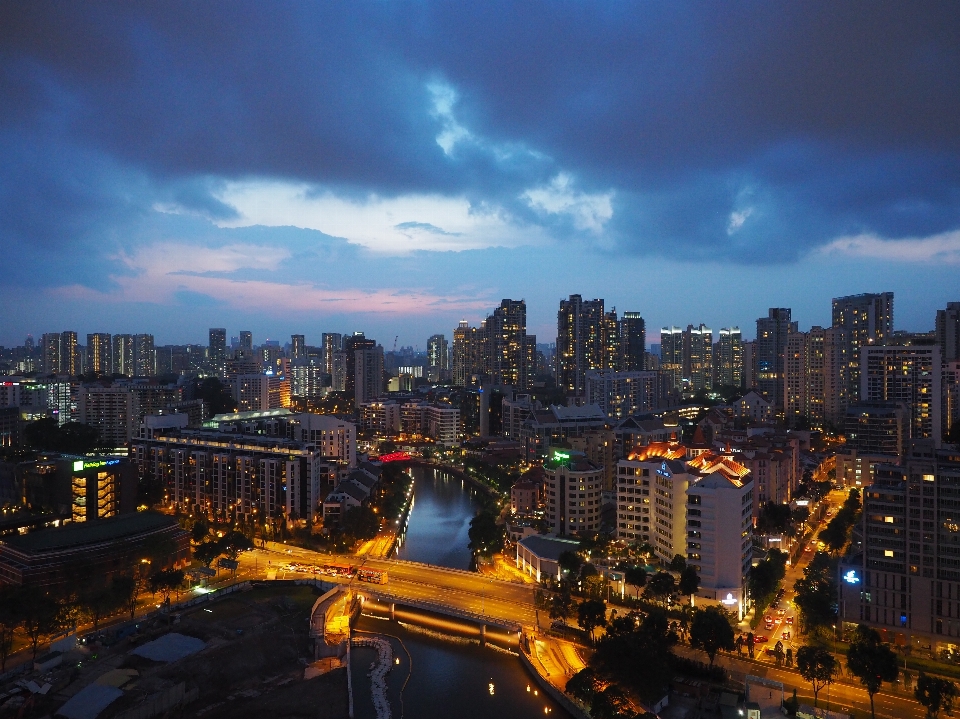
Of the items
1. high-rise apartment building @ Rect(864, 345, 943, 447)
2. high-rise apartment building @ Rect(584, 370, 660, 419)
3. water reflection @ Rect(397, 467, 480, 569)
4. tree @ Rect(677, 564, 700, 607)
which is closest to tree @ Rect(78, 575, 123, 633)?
water reflection @ Rect(397, 467, 480, 569)

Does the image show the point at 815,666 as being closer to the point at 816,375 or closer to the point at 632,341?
the point at 816,375

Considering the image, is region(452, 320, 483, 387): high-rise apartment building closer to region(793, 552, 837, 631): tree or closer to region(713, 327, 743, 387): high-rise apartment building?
region(713, 327, 743, 387): high-rise apartment building

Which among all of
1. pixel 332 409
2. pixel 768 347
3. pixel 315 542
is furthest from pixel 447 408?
pixel 768 347

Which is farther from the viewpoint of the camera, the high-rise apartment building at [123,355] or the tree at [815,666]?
the high-rise apartment building at [123,355]

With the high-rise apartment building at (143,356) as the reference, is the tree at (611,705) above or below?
below

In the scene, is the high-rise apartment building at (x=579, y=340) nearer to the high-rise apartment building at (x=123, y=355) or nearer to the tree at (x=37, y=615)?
the high-rise apartment building at (x=123, y=355)

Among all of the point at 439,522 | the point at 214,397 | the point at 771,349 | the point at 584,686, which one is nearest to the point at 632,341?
the point at 771,349

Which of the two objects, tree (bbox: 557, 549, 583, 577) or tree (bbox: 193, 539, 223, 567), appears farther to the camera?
tree (bbox: 193, 539, 223, 567)

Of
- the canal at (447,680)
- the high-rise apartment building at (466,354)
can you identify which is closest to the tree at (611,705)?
the canal at (447,680)
